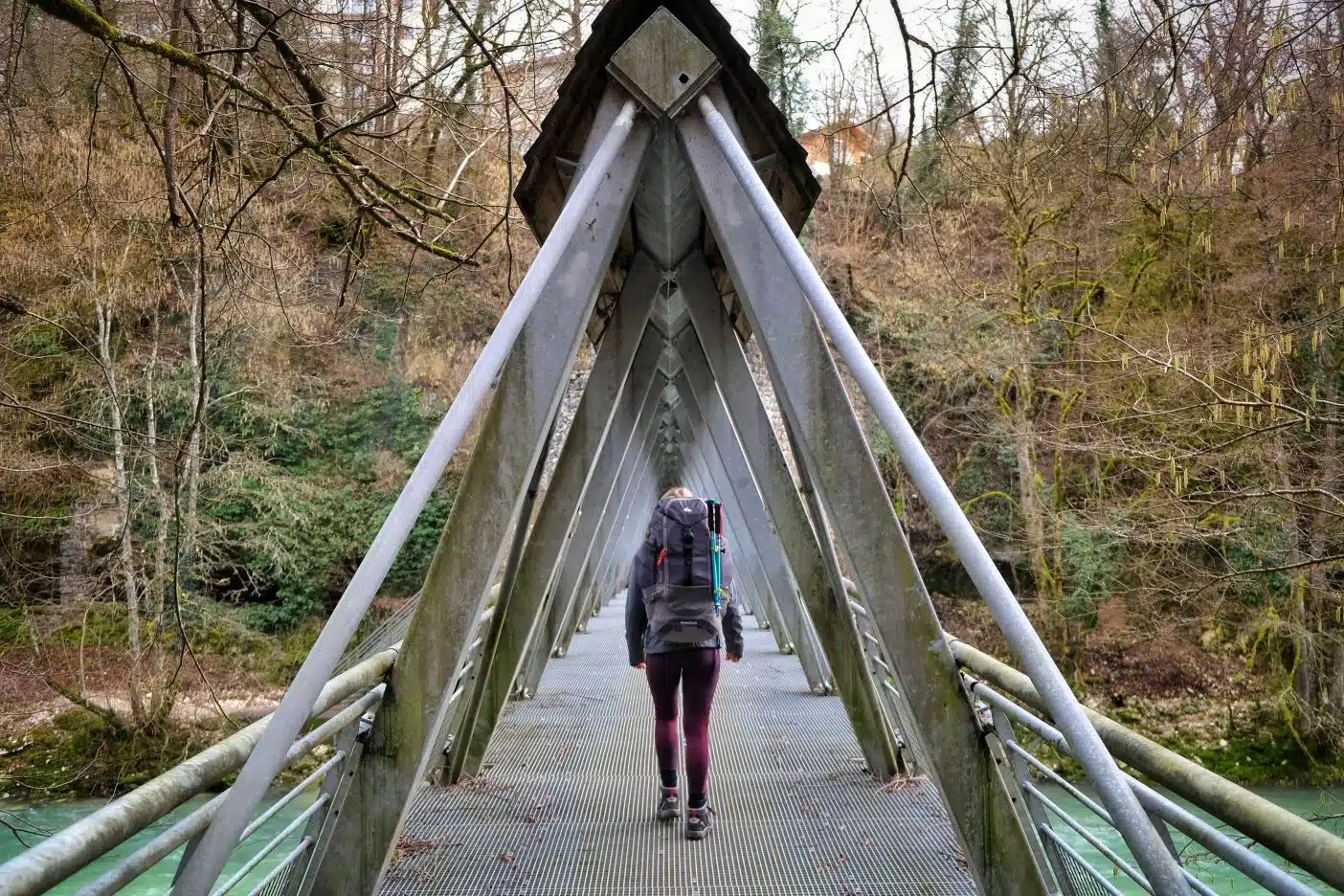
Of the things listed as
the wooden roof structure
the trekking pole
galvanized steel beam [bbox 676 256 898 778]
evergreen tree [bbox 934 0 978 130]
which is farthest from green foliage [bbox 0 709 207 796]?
evergreen tree [bbox 934 0 978 130]

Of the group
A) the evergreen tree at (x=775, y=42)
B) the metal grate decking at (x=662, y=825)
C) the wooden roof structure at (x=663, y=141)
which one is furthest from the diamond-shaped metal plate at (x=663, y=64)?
the metal grate decking at (x=662, y=825)

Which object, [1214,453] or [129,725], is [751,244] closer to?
[1214,453]

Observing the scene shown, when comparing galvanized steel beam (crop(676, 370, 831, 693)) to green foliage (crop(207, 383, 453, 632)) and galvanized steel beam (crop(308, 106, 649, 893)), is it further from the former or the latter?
green foliage (crop(207, 383, 453, 632))

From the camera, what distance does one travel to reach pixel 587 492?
6367mm

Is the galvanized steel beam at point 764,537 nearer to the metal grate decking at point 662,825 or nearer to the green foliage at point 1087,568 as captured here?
the metal grate decking at point 662,825

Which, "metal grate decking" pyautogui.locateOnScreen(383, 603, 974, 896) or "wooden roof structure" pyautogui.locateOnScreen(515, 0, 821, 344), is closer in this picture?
"wooden roof structure" pyautogui.locateOnScreen(515, 0, 821, 344)

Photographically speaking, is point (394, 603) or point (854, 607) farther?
point (394, 603)

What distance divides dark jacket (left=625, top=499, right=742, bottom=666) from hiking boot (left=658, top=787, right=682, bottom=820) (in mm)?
577

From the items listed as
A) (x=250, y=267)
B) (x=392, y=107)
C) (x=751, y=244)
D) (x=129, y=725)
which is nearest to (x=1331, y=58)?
(x=751, y=244)

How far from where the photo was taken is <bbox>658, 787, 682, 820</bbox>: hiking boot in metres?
4.37

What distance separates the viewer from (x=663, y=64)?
10.3ft

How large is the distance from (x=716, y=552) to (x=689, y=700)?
63 cm

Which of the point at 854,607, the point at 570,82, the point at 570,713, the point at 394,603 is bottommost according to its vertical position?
the point at 394,603

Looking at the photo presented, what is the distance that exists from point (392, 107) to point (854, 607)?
11.4 ft
